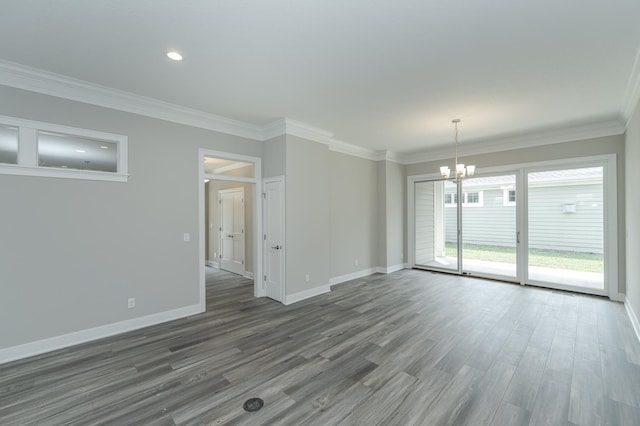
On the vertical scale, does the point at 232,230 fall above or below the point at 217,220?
below

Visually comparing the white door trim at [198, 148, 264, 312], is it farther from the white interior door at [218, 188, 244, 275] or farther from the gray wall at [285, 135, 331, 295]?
the white interior door at [218, 188, 244, 275]

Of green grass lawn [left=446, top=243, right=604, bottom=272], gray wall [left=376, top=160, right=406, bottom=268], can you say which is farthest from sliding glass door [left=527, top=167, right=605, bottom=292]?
gray wall [left=376, top=160, right=406, bottom=268]

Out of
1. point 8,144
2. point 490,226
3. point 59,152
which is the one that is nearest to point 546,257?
point 490,226

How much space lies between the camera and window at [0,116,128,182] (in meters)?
2.94

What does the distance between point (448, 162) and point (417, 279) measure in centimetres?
302

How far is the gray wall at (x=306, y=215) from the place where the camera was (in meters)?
4.71

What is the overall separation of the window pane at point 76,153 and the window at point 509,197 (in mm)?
7318

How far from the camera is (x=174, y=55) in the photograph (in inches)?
105

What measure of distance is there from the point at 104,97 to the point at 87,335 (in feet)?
9.76

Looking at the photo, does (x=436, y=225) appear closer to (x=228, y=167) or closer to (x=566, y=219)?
(x=566, y=219)

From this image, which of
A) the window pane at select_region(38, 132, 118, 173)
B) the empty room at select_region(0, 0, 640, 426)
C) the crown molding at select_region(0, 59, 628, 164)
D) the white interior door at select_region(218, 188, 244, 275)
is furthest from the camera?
the white interior door at select_region(218, 188, 244, 275)

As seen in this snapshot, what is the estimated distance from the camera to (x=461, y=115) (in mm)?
4363

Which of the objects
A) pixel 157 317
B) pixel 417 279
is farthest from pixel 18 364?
pixel 417 279

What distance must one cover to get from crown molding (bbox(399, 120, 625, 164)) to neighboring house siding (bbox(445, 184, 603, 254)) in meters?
0.92
